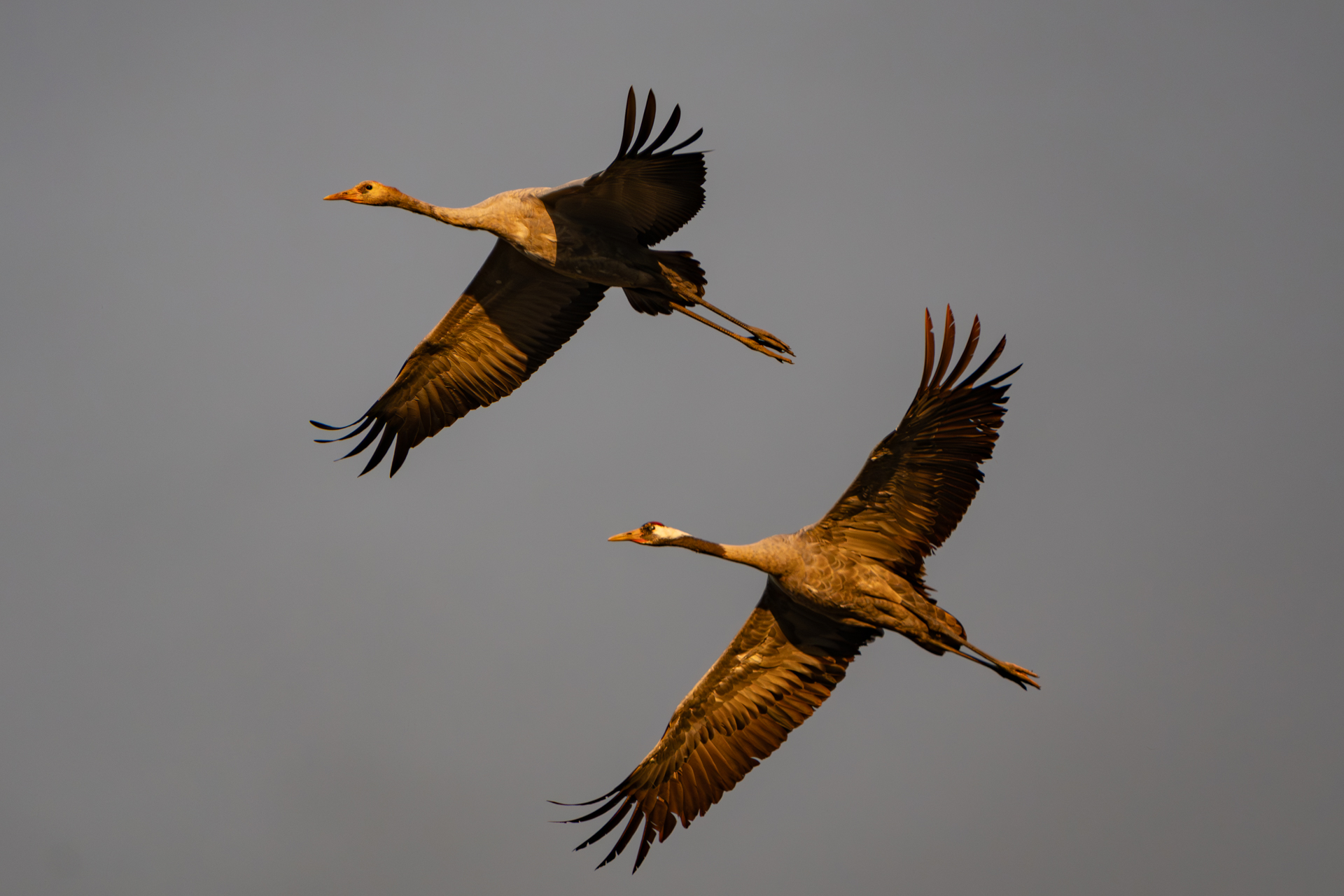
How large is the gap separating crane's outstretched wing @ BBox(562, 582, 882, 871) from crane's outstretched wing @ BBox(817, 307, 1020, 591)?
126 cm

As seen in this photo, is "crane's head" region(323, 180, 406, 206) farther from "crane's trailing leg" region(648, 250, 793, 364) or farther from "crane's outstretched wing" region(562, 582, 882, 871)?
"crane's outstretched wing" region(562, 582, 882, 871)

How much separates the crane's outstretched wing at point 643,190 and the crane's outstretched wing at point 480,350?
179 centimetres

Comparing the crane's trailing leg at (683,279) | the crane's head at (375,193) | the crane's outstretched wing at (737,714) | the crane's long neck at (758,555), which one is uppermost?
the crane's trailing leg at (683,279)

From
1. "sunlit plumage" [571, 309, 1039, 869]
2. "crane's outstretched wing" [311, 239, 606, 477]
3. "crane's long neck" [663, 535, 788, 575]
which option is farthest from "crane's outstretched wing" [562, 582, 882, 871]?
"crane's outstretched wing" [311, 239, 606, 477]

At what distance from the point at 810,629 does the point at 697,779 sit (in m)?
1.94

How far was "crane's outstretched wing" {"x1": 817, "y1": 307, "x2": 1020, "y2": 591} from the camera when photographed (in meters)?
13.5

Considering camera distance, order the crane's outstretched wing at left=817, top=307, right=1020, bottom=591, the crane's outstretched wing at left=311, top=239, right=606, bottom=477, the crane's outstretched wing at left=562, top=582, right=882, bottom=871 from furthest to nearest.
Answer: the crane's outstretched wing at left=311, top=239, right=606, bottom=477 < the crane's outstretched wing at left=562, top=582, right=882, bottom=871 < the crane's outstretched wing at left=817, top=307, right=1020, bottom=591

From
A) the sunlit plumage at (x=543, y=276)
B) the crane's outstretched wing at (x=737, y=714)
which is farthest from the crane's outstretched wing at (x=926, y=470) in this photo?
the sunlit plumage at (x=543, y=276)

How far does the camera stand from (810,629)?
14.9 meters

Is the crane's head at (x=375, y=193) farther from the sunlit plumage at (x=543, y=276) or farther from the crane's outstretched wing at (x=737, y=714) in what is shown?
the crane's outstretched wing at (x=737, y=714)

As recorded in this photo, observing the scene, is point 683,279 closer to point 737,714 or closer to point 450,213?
point 450,213

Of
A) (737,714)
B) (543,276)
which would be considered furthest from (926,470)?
(543,276)

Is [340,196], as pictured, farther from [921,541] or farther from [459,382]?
[921,541]

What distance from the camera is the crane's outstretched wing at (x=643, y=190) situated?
14.2m
